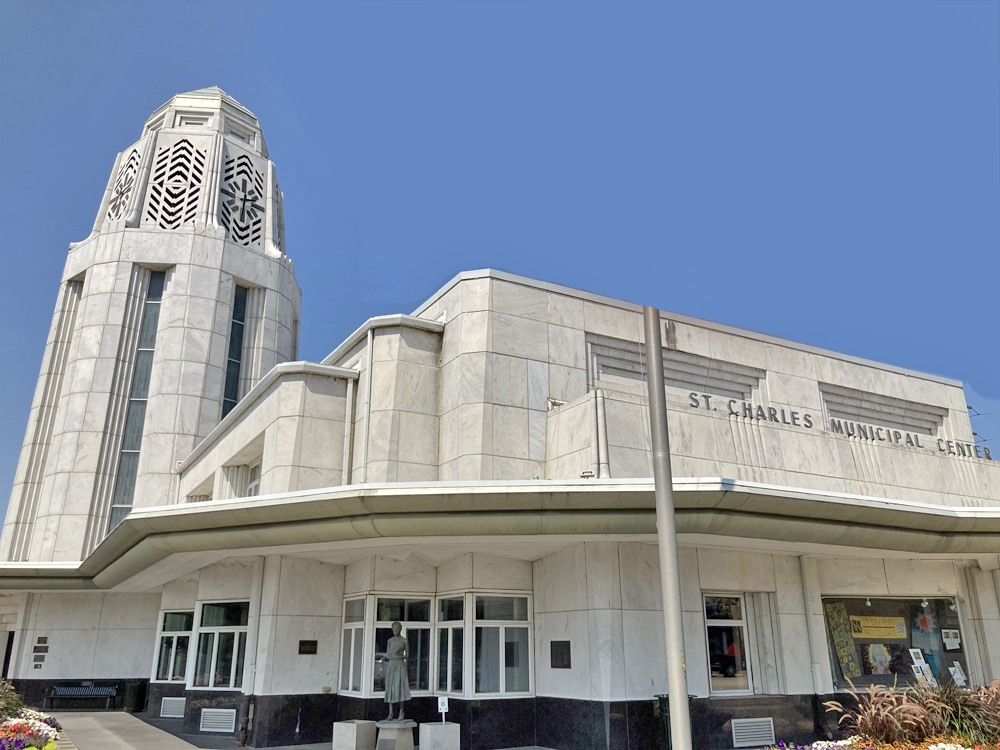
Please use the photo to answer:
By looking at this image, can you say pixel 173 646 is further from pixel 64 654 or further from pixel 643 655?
pixel 643 655

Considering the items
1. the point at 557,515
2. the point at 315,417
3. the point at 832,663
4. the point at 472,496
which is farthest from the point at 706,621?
the point at 315,417

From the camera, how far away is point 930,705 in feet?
35.4

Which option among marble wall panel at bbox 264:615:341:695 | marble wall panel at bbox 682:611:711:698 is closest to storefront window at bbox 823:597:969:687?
marble wall panel at bbox 682:611:711:698

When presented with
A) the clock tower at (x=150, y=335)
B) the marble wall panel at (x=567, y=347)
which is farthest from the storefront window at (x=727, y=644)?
the clock tower at (x=150, y=335)

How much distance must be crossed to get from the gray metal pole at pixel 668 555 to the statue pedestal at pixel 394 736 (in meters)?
7.04

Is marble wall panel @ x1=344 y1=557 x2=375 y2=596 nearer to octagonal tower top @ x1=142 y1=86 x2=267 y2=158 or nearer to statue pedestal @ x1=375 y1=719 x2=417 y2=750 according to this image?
statue pedestal @ x1=375 y1=719 x2=417 y2=750

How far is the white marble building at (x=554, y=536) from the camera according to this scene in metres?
14.8

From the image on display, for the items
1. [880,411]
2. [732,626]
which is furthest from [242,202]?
[732,626]

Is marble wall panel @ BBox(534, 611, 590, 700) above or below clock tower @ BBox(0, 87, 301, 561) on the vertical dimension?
below

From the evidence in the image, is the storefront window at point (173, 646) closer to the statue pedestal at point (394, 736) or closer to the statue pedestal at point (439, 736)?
the statue pedestal at point (394, 736)

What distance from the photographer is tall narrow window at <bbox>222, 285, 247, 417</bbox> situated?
132 feet

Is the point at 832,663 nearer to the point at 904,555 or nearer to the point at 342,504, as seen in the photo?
the point at 904,555

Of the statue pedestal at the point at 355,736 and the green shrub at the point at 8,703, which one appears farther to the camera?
the statue pedestal at the point at 355,736

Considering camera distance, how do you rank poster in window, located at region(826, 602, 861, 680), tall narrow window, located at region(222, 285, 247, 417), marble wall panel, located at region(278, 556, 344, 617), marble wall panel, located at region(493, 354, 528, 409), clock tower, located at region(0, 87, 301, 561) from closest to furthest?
marble wall panel, located at region(278, 556, 344, 617) < poster in window, located at region(826, 602, 861, 680) < marble wall panel, located at region(493, 354, 528, 409) < clock tower, located at region(0, 87, 301, 561) < tall narrow window, located at region(222, 285, 247, 417)
